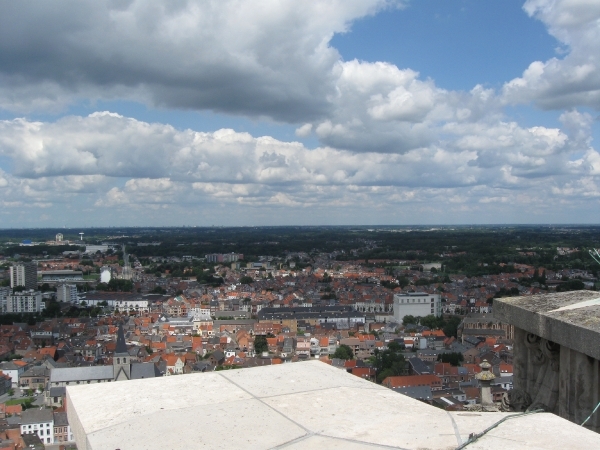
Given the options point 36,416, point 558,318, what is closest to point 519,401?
point 558,318

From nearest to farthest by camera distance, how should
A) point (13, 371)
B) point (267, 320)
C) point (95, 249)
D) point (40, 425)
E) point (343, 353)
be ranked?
point (40, 425)
point (13, 371)
point (343, 353)
point (267, 320)
point (95, 249)

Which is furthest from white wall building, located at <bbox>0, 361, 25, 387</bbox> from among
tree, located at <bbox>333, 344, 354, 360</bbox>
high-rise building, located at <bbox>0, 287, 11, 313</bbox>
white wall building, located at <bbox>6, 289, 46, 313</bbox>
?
high-rise building, located at <bbox>0, 287, 11, 313</bbox>

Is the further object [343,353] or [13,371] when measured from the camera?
[343,353]

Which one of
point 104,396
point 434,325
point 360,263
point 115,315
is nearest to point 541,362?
point 104,396

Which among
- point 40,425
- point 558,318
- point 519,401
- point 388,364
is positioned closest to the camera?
point 558,318

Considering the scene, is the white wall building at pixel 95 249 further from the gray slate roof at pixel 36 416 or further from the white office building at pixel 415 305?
the gray slate roof at pixel 36 416

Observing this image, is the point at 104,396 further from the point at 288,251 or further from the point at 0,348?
the point at 288,251

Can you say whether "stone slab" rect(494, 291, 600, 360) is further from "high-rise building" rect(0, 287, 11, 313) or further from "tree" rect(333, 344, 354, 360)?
"high-rise building" rect(0, 287, 11, 313)

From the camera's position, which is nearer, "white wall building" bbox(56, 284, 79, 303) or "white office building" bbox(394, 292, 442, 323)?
"white office building" bbox(394, 292, 442, 323)

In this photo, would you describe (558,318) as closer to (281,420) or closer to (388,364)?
(281,420)
